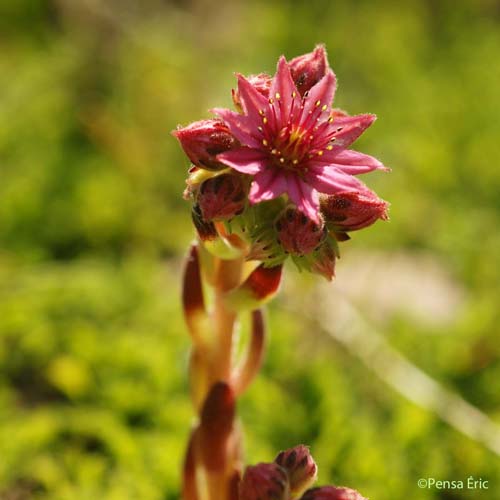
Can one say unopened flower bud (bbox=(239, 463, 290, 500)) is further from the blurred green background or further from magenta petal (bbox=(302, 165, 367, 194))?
the blurred green background

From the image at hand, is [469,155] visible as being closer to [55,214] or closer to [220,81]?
[220,81]

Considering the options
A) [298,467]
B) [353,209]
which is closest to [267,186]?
[353,209]

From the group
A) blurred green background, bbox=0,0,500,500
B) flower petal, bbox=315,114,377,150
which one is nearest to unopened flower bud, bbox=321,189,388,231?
flower petal, bbox=315,114,377,150

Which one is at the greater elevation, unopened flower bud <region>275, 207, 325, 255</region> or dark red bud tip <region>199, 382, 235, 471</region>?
unopened flower bud <region>275, 207, 325, 255</region>

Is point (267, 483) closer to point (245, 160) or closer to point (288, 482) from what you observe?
point (288, 482)

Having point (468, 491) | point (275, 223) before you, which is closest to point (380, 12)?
point (468, 491)
